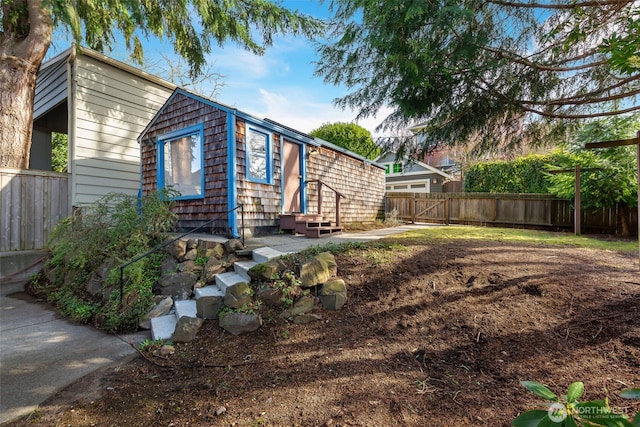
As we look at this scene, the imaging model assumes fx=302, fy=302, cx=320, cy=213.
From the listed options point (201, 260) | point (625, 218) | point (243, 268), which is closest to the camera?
point (243, 268)

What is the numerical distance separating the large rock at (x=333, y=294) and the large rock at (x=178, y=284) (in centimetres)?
208

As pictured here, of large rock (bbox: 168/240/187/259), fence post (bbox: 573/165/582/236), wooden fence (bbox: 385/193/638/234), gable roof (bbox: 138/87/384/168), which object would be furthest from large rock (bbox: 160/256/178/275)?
wooden fence (bbox: 385/193/638/234)

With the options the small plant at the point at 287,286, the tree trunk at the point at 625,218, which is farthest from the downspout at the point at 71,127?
the tree trunk at the point at 625,218

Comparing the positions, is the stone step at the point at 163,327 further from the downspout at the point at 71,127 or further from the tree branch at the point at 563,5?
the tree branch at the point at 563,5

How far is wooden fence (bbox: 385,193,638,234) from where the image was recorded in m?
8.45

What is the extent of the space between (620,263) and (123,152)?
406 inches

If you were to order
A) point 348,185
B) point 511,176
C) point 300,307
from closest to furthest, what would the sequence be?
point 300,307
point 348,185
point 511,176

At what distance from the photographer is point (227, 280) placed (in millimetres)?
4105

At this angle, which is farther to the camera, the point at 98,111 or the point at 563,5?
the point at 98,111

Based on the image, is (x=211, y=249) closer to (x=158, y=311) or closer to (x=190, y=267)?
(x=190, y=267)

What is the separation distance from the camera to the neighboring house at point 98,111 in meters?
6.93

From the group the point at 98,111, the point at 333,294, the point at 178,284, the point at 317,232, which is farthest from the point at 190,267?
the point at 98,111

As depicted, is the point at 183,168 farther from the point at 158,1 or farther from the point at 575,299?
the point at 575,299

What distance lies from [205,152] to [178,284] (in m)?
2.90
